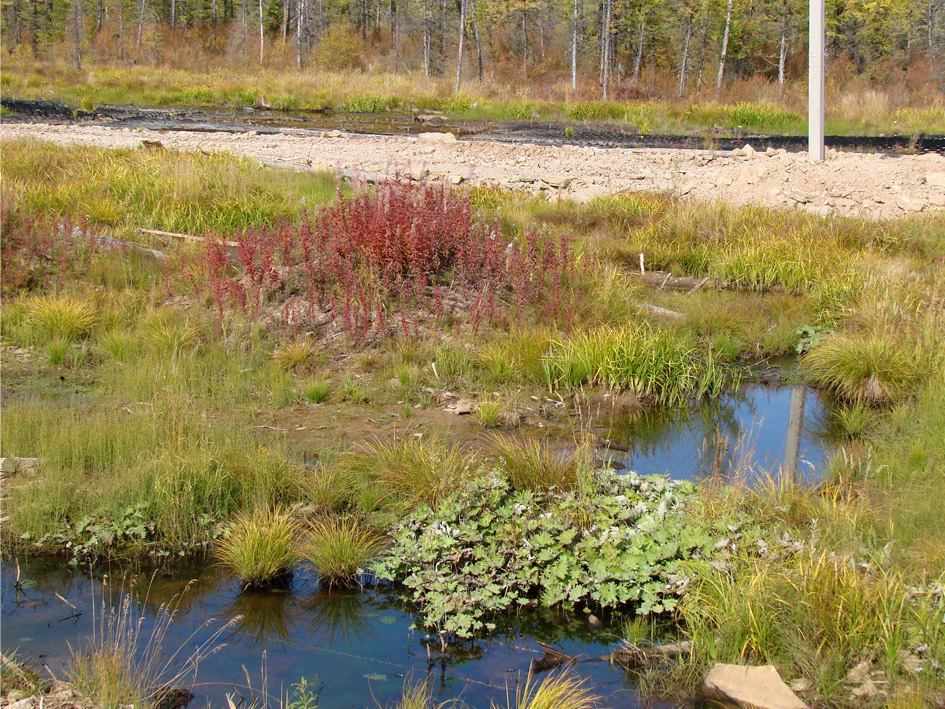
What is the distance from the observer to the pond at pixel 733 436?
5.66 m

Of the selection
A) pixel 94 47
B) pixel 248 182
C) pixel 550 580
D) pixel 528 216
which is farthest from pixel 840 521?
pixel 94 47

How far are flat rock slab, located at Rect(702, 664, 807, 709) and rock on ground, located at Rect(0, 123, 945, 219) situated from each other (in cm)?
805

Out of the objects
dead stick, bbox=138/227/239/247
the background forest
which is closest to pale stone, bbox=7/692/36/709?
dead stick, bbox=138/227/239/247

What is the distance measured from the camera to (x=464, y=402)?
6559 mm

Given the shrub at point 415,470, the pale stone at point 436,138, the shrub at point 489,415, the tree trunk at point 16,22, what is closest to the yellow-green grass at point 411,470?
the shrub at point 415,470

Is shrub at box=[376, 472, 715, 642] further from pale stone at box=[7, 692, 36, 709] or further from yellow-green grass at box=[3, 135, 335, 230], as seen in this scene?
yellow-green grass at box=[3, 135, 335, 230]

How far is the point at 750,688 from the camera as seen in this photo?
3.36 m

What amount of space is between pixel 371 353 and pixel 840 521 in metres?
4.20

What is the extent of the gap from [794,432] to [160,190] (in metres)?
8.25

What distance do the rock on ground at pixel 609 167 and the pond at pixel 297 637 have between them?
7.15 m

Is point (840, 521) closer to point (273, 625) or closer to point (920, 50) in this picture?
point (273, 625)

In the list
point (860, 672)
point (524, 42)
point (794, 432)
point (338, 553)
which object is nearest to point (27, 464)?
point (338, 553)

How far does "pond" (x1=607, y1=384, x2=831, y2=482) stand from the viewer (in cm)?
566

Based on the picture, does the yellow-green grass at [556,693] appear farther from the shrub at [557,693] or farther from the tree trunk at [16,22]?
the tree trunk at [16,22]
